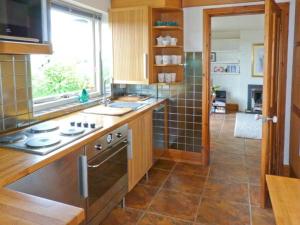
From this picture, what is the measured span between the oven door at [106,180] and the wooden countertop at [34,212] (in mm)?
903

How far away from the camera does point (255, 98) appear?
7531mm

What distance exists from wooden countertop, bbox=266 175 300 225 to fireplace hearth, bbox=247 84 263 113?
626 cm

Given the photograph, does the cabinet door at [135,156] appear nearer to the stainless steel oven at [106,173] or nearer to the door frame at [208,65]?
the stainless steel oven at [106,173]

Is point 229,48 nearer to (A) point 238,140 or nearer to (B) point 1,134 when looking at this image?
(A) point 238,140

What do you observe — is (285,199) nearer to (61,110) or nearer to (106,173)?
(106,173)

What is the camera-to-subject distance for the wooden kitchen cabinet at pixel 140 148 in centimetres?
280

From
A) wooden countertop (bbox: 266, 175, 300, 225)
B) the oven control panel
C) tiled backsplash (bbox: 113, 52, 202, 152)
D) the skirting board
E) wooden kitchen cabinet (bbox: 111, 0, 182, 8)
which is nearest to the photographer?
wooden countertop (bbox: 266, 175, 300, 225)

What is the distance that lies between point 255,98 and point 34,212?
733 cm

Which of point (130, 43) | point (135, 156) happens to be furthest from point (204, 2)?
point (135, 156)

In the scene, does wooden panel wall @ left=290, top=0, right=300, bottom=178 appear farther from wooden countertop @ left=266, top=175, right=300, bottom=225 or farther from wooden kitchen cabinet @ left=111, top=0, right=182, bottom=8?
wooden countertop @ left=266, top=175, right=300, bottom=225

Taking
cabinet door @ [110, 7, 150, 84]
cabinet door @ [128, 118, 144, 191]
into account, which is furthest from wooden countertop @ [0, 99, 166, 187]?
cabinet door @ [110, 7, 150, 84]

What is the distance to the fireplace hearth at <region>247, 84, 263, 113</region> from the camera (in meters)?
7.50

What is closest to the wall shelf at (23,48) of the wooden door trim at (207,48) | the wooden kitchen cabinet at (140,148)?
the wooden kitchen cabinet at (140,148)

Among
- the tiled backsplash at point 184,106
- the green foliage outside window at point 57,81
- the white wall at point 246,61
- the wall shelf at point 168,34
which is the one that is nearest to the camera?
the green foliage outside window at point 57,81
